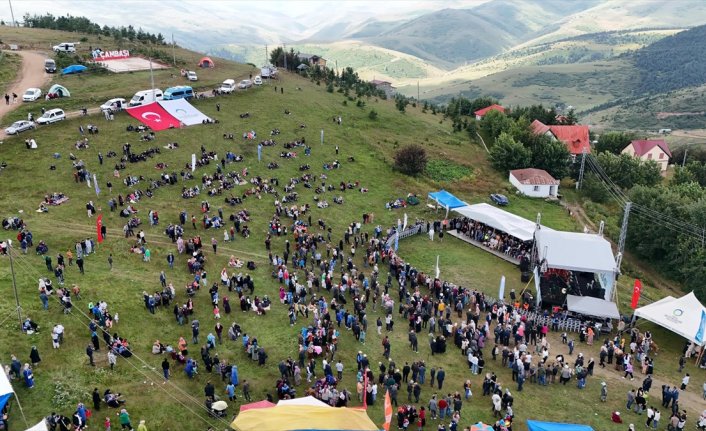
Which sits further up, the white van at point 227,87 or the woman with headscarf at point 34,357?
the white van at point 227,87

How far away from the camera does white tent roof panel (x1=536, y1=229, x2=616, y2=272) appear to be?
35.8 meters

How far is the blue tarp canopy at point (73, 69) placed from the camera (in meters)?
69.0

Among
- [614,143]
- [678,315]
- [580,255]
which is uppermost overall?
[580,255]

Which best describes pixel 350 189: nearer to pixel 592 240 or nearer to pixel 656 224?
pixel 592 240

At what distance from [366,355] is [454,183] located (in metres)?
35.5

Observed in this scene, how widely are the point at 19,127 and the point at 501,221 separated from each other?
42.1 metres

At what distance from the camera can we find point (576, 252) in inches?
1451

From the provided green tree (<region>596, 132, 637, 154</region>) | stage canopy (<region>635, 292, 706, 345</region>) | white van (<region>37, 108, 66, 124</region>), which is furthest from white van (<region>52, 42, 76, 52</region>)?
green tree (<region>596, 132, 637, 154</region>)

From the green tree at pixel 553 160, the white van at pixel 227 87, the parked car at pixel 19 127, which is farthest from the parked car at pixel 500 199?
the parked car at pixel 19 127

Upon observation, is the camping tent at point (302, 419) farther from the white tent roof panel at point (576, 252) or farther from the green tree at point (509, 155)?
the green tree at point (509, 155)

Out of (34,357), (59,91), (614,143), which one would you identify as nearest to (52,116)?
(59,91)

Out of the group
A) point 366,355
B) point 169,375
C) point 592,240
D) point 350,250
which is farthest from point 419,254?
point 169,375

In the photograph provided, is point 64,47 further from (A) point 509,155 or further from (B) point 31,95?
(A) point 509,155

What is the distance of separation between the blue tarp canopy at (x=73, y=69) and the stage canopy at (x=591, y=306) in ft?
207
